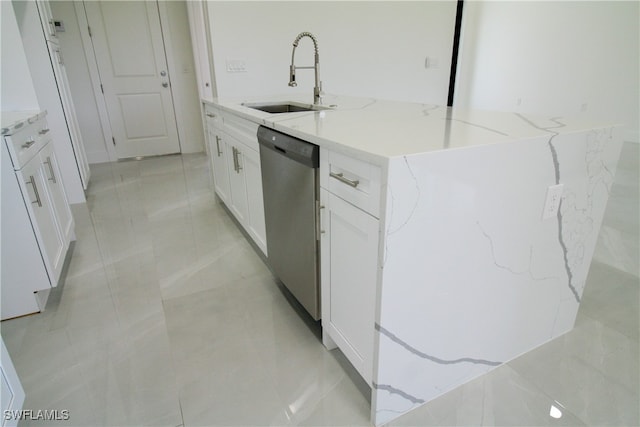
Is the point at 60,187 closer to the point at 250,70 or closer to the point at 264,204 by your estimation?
the point at 264,204

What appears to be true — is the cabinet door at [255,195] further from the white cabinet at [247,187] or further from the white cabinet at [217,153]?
the white cabinet at [217,153]

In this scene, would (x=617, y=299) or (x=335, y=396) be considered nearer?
(x=335, y=396)

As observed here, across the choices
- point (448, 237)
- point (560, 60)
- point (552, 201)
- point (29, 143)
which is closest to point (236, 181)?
point (29, 143)

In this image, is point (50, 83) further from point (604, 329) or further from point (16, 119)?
point (604, 329)

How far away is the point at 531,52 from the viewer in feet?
19.4

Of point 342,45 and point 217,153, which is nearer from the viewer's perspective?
point 217,153

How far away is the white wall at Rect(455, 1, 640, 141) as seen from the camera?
482 cm

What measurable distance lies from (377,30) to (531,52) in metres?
3.40

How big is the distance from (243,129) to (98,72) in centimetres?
344

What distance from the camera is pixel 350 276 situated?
3.86ft

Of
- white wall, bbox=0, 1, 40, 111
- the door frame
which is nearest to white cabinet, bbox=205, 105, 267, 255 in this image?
white wall, bbox=0, 1, 40, 111

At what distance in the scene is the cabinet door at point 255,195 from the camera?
74.9 inches

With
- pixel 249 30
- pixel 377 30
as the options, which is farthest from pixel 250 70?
pixel 377 30

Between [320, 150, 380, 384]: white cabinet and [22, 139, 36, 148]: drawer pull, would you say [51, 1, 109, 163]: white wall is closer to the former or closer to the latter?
[22, 139, 36, 148]: drawer pull
